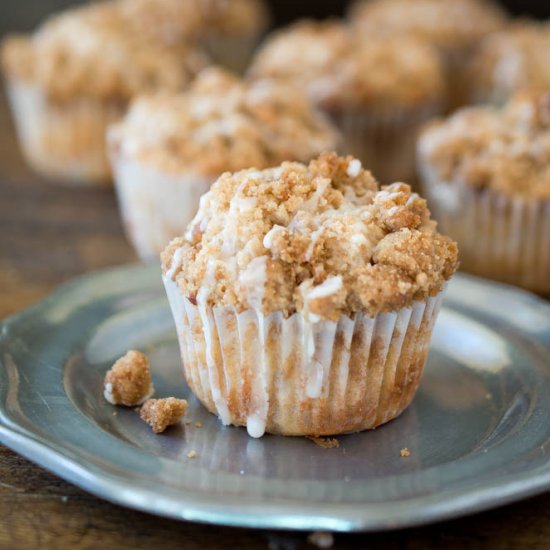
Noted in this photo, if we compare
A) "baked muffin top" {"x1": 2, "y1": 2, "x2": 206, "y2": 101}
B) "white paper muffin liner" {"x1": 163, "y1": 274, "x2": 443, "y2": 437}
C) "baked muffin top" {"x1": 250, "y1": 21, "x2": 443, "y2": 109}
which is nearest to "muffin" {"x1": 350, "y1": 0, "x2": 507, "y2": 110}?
"baked muffin top" {"x1": 250, "y1": 21, "x2": 443, "y2": 109}

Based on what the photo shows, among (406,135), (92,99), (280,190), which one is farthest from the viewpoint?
(406,135)

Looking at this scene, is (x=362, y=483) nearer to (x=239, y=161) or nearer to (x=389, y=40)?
(x=239, y=161)

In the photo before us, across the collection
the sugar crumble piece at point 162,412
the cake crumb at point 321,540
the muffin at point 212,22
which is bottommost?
the muffin at point 212,22

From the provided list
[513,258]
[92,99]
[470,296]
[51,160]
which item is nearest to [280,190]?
[470,296]

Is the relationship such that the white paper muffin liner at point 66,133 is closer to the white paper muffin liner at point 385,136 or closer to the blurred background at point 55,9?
the white paper muffin liner at point 385,136

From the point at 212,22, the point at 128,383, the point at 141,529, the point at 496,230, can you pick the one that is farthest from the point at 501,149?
the point at 212,22

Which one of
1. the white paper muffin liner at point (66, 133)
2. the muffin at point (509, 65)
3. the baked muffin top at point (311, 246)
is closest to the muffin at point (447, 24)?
the muffin at point (509, 65)

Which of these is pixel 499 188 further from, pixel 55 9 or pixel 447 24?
pixel 55 9
